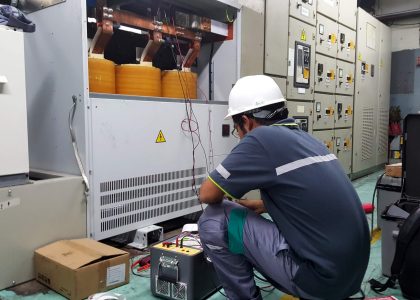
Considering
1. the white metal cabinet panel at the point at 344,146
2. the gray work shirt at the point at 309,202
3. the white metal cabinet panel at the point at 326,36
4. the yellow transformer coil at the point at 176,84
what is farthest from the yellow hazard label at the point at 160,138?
the white metal cabinet panel at the point at 344,146

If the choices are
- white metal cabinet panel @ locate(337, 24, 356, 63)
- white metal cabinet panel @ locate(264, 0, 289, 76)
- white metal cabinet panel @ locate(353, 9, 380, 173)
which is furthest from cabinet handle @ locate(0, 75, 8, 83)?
white metal cabinet panel @ locate(353, 9, 380, 173)

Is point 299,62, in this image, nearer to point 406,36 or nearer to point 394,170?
point 394,170

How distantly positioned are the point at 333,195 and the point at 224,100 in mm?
1791

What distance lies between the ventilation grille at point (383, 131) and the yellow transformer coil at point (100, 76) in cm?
457

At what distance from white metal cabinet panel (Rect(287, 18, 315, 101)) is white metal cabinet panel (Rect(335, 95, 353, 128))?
27.2 inches

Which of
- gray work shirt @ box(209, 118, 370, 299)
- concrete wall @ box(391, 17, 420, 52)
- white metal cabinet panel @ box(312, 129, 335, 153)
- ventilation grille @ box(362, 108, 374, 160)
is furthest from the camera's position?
concrete wall @ box(391, 17, 420, 52)

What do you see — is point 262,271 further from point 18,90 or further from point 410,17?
point 410,17

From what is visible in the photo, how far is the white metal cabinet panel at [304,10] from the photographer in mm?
3453

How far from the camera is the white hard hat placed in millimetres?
1524

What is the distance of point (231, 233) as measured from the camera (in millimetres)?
1395

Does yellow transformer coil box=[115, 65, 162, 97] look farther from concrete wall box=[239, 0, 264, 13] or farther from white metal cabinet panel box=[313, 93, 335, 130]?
white metal cabinet panel box=[313, 93, 335, 130]

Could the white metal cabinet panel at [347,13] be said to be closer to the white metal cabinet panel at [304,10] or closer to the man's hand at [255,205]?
the white metal cabinet panel at [304,10]

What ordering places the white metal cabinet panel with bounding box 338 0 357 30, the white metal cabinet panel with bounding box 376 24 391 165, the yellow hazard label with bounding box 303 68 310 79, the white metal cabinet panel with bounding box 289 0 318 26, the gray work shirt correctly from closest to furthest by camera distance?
the gray work shirt, the white metal cabinet panel with bounding box 289 0 318 26, the yellow hazard label with bounding box 303 68 310 79, the white metal cabinet panel with bounding box 338 0 357 30, the white metal cabinet panel with bounding box 376 24 391 165

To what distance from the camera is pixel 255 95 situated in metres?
1.53
